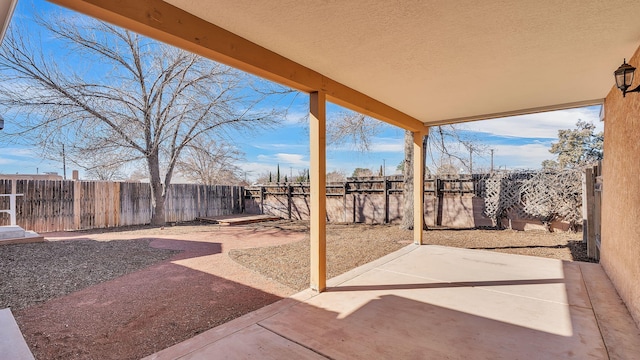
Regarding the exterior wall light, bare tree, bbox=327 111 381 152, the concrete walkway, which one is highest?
bare tree, bbox=327 111 381 152

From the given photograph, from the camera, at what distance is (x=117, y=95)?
28.0 ft

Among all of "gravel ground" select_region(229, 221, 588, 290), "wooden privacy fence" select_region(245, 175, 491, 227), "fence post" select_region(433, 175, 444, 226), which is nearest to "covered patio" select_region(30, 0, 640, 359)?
"gravel ground" select_region(229, 221, 588, 290)

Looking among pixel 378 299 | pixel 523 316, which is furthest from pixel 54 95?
pixel 523 316

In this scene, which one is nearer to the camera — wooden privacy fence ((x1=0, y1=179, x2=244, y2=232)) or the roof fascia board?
the roof fascia board

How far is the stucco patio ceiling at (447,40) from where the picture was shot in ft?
6.44

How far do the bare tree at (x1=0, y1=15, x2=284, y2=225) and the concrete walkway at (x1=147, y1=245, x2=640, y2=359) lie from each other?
6.02 metres

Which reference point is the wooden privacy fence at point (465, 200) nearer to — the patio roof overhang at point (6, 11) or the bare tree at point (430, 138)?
the bare tree at point (430, 138)

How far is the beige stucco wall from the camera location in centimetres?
249

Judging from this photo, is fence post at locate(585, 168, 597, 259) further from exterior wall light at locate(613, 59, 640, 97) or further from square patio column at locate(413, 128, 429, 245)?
exterior wall light at locate(613, 59, 640, 97)

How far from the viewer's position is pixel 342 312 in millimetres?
2590

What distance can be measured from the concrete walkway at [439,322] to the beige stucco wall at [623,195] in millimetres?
229

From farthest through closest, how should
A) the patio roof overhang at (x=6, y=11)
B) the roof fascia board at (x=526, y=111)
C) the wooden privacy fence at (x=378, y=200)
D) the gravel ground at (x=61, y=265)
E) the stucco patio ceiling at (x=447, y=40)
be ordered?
the wooden privacy fence at (x=378, y=200) → the roof fascia board at (x=526, y=111) → the gravel ground at (x=61, y=265) → the stucco patio ceiling at (x=447, y=40) → the patio roof overhang at (x=6, y=11)

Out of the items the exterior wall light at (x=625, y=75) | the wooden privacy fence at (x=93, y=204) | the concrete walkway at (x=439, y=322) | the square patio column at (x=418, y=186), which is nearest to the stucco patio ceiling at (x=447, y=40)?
the exterior wall light at (x=625, y=75)

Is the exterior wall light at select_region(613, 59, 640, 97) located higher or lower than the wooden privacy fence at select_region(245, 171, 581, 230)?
higher
